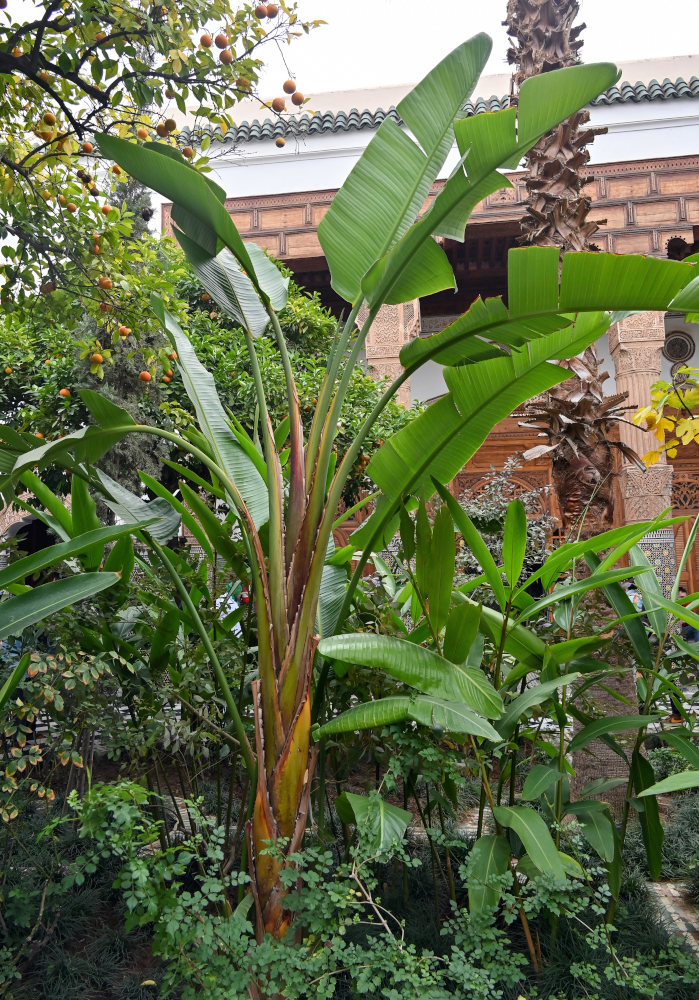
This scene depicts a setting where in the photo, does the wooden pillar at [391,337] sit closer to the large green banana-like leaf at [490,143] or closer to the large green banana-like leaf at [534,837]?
the large green banana-like leaf at [490,143]

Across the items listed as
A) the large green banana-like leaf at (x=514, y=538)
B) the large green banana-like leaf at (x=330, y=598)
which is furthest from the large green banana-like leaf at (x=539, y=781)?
the large green banana-like leaf at (x=330, y=598)

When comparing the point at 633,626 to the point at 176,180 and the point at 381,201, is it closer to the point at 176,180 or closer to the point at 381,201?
the point at 381,201

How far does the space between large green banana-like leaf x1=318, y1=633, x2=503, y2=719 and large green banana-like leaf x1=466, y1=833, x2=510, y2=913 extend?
0.39 meters

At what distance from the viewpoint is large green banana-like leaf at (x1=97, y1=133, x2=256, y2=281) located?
1997 millimetres

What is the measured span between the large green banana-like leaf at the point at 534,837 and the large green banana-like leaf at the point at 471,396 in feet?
2.90

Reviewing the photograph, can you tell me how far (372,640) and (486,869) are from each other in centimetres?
64

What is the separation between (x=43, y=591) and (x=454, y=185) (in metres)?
1.47

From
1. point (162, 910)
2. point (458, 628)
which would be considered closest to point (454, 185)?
point (458, 628)

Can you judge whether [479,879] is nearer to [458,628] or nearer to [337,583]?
[458,628]

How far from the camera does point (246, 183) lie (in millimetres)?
9742

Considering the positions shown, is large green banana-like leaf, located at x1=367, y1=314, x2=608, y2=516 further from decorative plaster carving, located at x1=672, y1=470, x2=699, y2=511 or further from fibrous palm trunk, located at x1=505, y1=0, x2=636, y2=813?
decorative plaster carving, located at x1=672, y1=470, x2=699, y2=511

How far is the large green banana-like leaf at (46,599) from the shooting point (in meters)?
1.78

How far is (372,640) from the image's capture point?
73.0 inches

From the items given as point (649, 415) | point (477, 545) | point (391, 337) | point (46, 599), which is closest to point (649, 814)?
point (477, 545)
